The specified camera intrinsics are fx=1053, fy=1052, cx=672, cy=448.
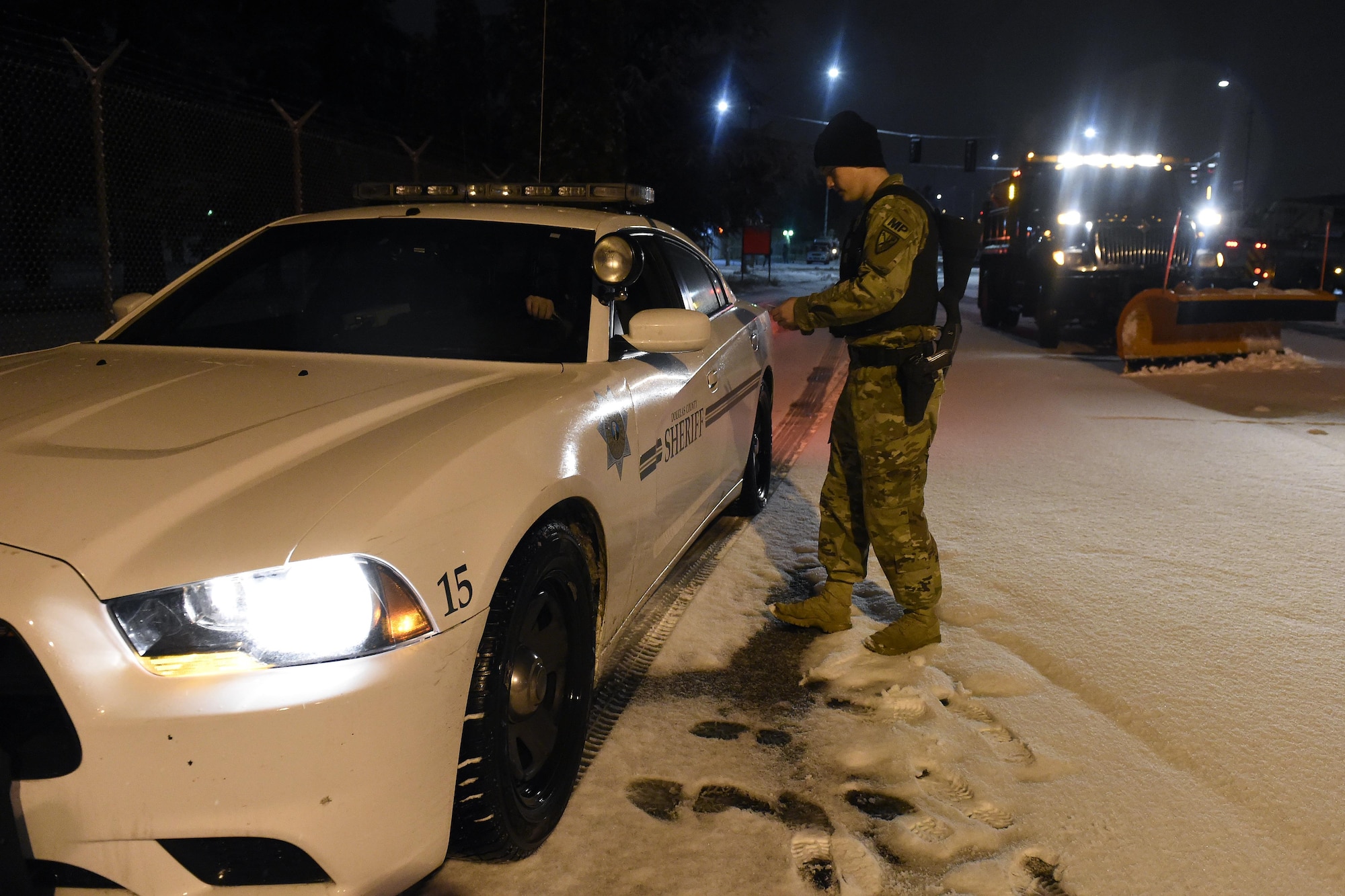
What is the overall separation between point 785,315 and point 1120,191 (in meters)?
13.6

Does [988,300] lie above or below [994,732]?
above

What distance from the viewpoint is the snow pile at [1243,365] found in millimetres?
11531

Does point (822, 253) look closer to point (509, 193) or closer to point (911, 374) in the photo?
point (509, 193)

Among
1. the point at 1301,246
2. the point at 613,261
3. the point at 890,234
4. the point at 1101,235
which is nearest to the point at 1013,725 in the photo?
the point at 890,234

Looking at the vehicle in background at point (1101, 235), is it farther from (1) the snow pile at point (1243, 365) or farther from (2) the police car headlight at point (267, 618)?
(2) the police car headlight at point (267, 618)

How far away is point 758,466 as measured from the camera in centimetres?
545

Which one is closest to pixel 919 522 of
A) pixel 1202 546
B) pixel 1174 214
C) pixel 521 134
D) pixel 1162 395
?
pixel 1202 546

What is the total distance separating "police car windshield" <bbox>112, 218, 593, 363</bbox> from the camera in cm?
311

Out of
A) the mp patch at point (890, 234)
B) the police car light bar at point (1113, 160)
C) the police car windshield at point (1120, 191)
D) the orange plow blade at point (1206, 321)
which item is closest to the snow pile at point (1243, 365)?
the orange plow blade at point (1206, 321)

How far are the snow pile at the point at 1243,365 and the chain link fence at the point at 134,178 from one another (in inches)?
323

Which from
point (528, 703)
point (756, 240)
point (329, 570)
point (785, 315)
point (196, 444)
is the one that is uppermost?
point (756, 240)

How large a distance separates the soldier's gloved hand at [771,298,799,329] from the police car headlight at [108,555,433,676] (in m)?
2.12

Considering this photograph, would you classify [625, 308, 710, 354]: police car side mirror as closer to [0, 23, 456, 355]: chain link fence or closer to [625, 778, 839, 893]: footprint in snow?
[625, 778, 839, 893]: footprint in snow

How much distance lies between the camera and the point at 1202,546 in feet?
16.3
